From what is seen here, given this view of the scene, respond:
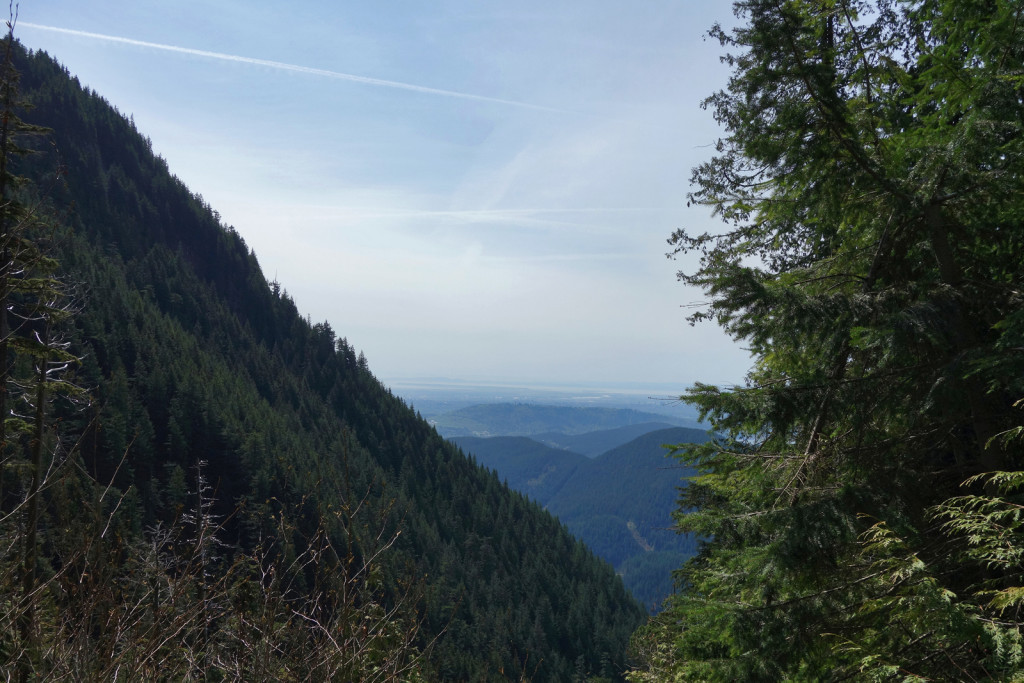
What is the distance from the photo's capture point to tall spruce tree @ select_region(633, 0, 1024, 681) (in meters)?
4.47

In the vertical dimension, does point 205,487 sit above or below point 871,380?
below

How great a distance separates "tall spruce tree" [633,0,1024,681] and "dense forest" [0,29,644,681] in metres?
2.58

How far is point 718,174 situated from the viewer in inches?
392

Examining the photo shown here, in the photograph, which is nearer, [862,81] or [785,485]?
[785,485]

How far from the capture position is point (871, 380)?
17.2 feet

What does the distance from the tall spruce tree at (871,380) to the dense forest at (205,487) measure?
2.58 metres

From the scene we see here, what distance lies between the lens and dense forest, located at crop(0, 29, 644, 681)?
394 centimetres

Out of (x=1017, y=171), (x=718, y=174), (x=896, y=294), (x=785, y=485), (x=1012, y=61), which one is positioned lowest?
(x=785, y=485)

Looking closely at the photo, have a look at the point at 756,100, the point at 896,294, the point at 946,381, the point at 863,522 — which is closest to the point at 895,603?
the point at 863,522

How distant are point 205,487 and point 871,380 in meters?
8.90

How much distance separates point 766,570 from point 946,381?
7.46 feet

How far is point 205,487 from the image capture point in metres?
8.40

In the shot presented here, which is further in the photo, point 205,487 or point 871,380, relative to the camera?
point 205,487

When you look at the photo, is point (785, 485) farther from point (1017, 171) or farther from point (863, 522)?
point (1017, 171)
